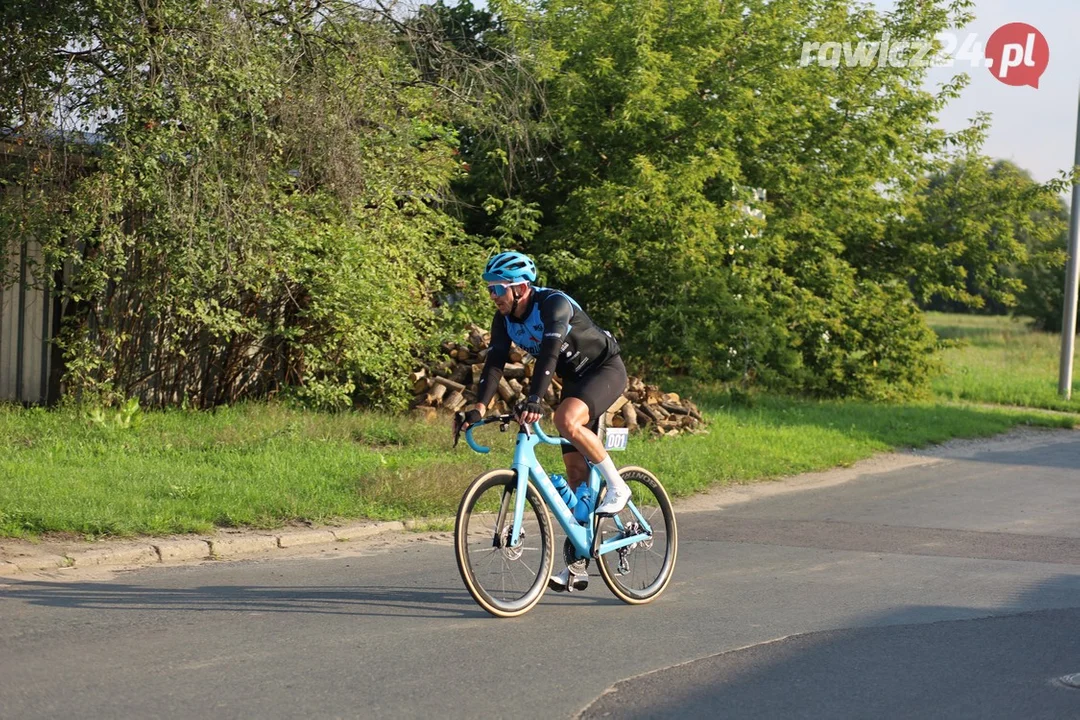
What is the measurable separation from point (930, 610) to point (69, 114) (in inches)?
339

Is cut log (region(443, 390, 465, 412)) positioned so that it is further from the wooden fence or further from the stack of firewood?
the wooden fence

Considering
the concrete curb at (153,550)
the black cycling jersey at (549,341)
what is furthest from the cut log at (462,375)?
the black cycling jersey at (549,341)

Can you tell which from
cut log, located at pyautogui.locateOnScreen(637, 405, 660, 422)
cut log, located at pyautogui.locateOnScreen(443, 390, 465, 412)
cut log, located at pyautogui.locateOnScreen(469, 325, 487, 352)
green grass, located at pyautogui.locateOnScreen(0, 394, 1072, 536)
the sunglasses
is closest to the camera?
the sunglasses

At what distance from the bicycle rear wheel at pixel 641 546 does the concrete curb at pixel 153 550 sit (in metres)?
2.41

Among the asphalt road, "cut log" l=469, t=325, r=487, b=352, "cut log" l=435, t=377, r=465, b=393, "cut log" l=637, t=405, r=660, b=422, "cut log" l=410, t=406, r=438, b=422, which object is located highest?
"cut log" l=469, t=325, r=487, b=352

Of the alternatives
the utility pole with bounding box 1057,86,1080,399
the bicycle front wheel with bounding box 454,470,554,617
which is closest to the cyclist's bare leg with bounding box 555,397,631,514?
the bicycle front wheel with bounding box 454,470,554,617

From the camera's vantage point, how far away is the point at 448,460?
1193 cm

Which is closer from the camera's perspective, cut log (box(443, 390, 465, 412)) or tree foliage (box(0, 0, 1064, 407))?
tree foliage (box(0, 0, 1064, 407))

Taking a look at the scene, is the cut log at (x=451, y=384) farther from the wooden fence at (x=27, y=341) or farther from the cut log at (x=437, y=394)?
the wooden fence at (x=27, y=341)

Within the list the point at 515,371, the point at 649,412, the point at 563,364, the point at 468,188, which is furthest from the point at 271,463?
the point at 468,188

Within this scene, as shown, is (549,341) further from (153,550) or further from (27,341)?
(27,341)

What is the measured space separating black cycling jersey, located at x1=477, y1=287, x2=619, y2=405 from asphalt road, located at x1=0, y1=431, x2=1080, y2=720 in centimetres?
129

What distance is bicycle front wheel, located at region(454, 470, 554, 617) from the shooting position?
6594mm

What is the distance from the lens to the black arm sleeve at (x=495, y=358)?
6.83m
